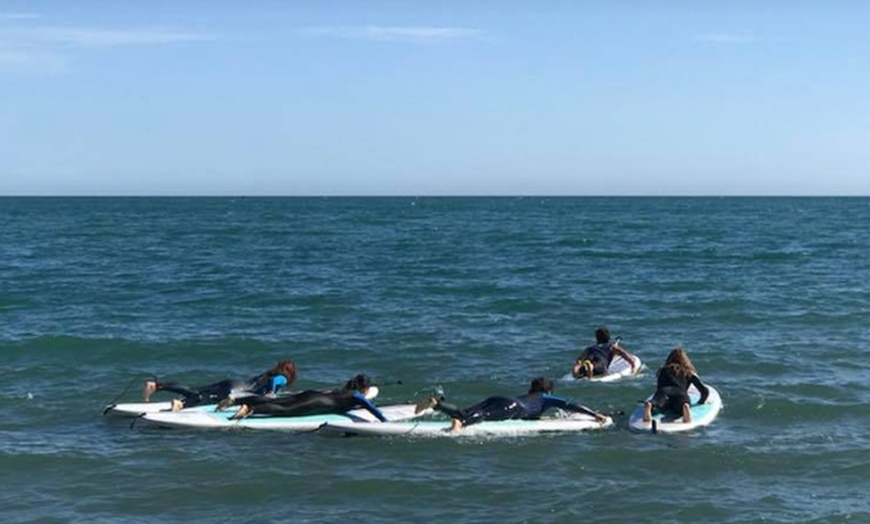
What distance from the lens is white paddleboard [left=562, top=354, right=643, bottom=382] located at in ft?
66.3

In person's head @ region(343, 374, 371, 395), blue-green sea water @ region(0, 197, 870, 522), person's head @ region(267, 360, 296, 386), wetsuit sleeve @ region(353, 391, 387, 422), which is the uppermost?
Result: person's head @ region(267, 360, 296, 386)

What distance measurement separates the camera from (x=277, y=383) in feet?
57.3

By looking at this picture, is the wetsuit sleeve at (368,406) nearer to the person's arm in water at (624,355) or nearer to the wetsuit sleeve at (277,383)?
the wetsuit sleeve at (277,383)

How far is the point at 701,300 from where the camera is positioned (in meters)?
31.7

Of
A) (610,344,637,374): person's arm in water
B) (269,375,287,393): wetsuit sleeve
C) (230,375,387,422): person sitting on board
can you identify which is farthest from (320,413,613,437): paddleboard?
(610,344,637,374): person's arm in water

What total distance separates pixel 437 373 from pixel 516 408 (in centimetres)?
468

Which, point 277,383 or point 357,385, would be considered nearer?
point 357,385

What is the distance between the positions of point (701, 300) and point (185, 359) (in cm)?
1655

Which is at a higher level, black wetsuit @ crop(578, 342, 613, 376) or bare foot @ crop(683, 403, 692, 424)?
black wetsuit @ crop(578, 342, 613, 376)

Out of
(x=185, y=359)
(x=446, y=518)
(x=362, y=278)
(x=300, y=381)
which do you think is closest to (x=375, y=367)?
(x=300, y=381)

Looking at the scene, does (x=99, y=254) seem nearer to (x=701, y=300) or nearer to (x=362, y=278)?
(x=362, y=278)

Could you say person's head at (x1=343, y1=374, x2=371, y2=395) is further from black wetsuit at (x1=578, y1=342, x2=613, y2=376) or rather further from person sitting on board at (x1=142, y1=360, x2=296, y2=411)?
black wetsuit at (x1=578, y1=342, x2=613, y2=376)

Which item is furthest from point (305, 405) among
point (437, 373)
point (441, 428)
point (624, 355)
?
point (624, 355)

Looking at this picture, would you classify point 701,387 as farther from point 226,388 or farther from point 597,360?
point 226,388
